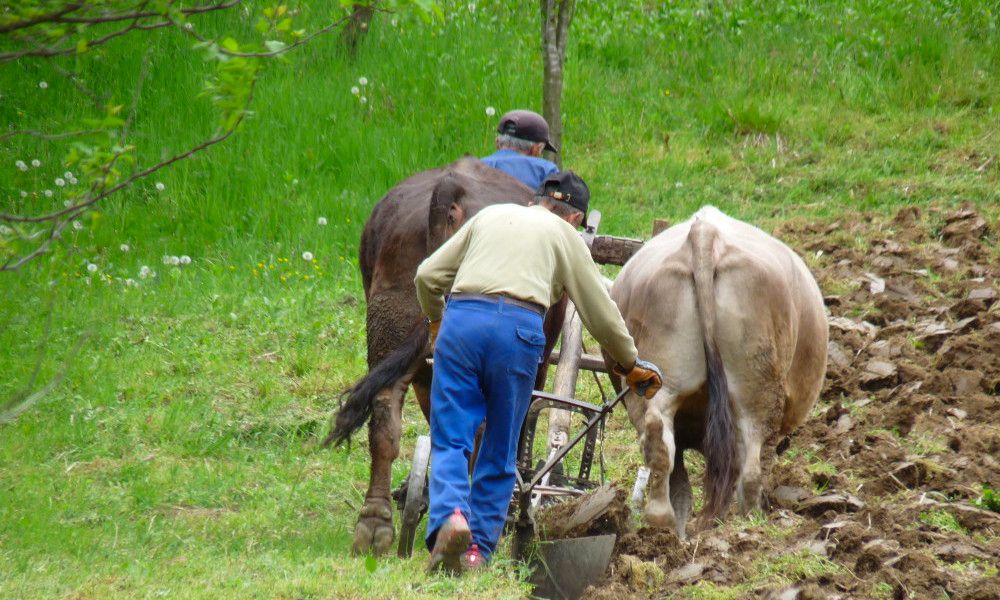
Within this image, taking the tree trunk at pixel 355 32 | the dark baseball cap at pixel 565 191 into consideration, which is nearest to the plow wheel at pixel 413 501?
the dark baseball cap at pixel 565 191

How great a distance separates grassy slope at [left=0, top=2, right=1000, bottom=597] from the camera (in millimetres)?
6559

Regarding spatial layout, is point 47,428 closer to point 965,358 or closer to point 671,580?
point 671,580

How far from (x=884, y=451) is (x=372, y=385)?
9.67 feet

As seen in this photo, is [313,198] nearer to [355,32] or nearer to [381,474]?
[355,32]

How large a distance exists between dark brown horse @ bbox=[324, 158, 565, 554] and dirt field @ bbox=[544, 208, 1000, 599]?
1.31 m

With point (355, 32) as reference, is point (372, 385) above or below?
above

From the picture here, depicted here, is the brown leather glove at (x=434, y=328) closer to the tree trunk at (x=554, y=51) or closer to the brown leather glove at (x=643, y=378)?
the brown leather glove at (x=643, y=378)

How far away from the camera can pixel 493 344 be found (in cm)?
521

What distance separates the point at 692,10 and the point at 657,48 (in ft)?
4.68

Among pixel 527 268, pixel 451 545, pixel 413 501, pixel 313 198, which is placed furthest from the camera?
pixel 313 198

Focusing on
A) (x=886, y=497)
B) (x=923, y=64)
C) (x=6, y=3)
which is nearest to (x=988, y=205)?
(x=923, y=64)

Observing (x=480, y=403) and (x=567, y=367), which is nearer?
(x=480, y=403)

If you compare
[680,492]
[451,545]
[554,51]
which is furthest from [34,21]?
[554,51]

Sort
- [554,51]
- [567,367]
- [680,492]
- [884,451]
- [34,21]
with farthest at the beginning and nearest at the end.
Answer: [554,51]
[567,367]
[884,451]
[680,492]
[34,21]
